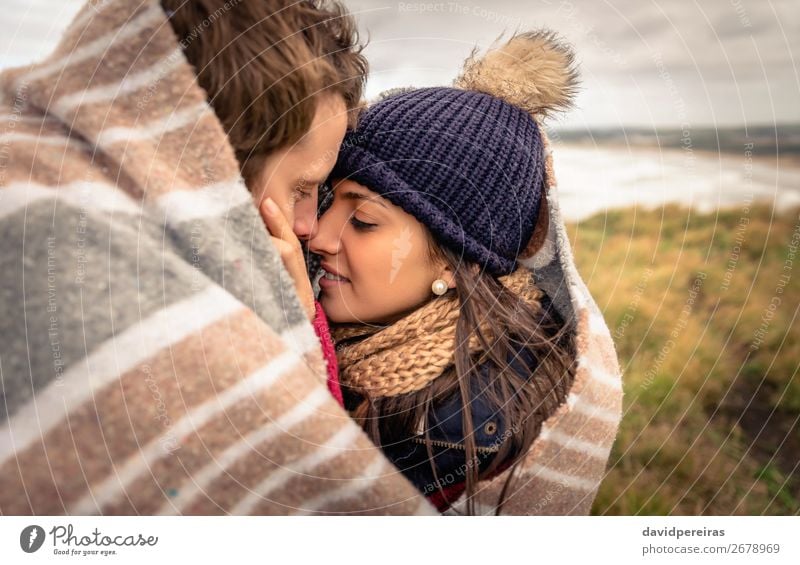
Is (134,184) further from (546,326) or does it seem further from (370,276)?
(546,326)

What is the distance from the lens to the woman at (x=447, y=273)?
0.78 metres

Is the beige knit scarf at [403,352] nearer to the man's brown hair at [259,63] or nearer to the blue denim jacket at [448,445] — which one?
the blue denim jacket at [448,445]

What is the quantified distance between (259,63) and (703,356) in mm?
764

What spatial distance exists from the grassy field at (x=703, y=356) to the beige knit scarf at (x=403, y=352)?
0.90 ft

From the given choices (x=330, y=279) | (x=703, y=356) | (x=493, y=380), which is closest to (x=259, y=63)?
(x=330, y=279)

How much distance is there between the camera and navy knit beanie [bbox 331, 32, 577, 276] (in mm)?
783

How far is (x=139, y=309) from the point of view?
1.80 feet

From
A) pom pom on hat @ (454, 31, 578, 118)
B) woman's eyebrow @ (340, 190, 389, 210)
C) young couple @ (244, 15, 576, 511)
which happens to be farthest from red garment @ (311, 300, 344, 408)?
pom pom on hat @ (454, 31, 578, 118)

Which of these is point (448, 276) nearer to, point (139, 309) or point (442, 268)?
point (442, 268)

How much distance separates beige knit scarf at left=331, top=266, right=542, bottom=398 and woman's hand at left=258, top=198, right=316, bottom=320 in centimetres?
10

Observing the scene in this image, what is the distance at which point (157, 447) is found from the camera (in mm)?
569

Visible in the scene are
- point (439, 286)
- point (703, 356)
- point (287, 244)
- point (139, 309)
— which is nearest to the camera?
point (139, 309)

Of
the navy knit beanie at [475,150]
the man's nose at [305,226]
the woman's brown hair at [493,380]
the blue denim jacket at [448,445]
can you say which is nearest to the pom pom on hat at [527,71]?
the navy knit beanie at [475,150]

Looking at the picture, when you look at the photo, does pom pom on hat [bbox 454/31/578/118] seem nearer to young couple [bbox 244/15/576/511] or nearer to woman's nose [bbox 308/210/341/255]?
young couple [bbox 244/15/576/511]
